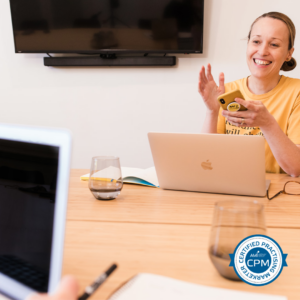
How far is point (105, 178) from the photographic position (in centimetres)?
96

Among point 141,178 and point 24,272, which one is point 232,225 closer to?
point 24,272

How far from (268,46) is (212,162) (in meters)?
0.96

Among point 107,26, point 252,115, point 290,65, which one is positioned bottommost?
point 252,115

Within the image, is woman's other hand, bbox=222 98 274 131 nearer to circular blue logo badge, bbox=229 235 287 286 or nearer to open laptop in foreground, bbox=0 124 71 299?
circular blue logo badge, bbox=229 235 287 286

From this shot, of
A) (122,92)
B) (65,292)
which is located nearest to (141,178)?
(65,292)

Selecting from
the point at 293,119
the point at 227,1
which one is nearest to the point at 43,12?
the point at 227,1

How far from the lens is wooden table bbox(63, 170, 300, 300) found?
1.73 feet

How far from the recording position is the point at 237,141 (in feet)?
3.01

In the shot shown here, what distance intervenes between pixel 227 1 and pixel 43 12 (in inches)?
53.7

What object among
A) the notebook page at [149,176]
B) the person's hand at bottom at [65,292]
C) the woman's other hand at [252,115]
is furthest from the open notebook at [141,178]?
the person's hand at bottom at [65,292]

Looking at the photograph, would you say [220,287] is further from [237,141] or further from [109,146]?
[109,146]

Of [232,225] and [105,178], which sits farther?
[105,178]

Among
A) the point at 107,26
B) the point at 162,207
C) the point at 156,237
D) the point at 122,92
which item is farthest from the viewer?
the point at 122,92

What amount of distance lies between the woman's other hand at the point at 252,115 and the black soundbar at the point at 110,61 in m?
1.29
